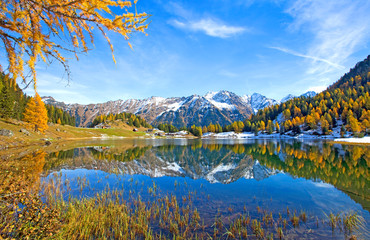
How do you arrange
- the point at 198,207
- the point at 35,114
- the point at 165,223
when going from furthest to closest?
the point at 35,114
the point at 198,207
the point at 165,223

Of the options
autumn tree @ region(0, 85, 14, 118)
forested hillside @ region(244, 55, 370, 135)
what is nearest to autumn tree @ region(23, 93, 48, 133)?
autumn tree @ region(0, 85, 14, 118)

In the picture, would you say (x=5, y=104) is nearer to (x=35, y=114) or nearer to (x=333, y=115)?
(x=35, y=114)

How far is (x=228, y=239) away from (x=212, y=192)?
840cm

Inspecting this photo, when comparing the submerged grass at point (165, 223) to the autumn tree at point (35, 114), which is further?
the autumn tree at point (35, 114)

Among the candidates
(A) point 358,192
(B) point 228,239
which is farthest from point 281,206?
(A) point 358,192

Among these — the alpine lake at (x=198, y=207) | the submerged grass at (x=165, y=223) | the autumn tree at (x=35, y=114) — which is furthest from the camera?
the autumn tree at (x=35, y=114)

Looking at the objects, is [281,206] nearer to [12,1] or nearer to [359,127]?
[12,1]

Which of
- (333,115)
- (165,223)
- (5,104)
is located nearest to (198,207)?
(165,223)

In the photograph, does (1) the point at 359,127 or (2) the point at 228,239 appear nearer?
(2) the point at 228,239

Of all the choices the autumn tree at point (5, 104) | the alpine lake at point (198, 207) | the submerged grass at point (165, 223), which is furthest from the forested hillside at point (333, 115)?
the autumn tree at point (5, 104)

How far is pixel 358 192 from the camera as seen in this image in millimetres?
15883

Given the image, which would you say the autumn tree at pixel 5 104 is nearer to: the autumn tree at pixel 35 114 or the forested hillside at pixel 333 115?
the autumn tree at pixel 35 114

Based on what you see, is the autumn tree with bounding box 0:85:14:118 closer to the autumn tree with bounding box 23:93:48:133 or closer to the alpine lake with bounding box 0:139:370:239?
the autumn tree with bounding box 23:93:48:133


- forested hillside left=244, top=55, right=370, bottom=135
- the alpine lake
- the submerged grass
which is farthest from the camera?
forested hillside left=244, top=55, right=370, bottom=135
